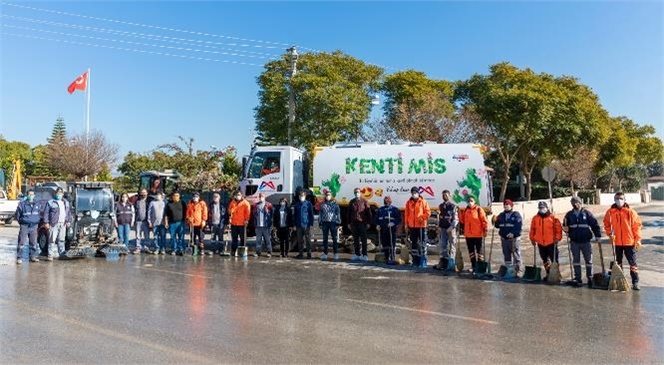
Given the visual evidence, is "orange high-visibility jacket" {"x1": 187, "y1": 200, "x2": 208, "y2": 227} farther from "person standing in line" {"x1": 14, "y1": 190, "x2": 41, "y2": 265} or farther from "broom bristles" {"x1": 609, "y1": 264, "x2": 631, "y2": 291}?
"broom bristles" {"x1": 609, "y1": 264, "x2": 631, "y2": 291}

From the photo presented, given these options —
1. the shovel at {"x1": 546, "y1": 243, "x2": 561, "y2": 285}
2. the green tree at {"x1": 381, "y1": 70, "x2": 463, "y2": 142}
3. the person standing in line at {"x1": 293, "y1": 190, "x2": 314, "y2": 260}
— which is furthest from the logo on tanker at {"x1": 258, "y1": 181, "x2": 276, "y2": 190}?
the green tree at {"x1": 381, "y1": 70, "x2": 463, "y2": 142}

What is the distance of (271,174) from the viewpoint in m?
17.6

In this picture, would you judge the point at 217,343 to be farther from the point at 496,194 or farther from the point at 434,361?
the point at 496,194

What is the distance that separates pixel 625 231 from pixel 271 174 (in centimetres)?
1024

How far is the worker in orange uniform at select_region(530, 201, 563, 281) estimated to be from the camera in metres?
11.7

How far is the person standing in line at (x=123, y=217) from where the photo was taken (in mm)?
15555

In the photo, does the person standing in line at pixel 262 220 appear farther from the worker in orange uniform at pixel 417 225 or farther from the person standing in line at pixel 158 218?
the worker in orange uniform at pixel 417 225

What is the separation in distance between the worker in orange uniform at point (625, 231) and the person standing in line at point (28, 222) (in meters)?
13.1

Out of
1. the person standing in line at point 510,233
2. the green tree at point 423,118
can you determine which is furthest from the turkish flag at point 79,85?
the person standing in line at point 510,233

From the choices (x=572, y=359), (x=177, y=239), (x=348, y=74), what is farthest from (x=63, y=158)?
(x=572, y=359)

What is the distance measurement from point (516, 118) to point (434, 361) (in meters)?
29.3

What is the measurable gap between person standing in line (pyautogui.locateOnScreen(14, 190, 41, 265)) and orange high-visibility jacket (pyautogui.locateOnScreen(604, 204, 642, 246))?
13.1m

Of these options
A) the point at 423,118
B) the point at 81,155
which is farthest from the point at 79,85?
the point at 423,118

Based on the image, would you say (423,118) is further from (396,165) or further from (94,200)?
(94,200)
